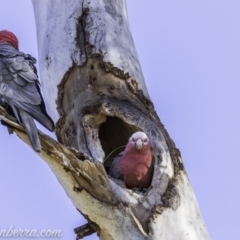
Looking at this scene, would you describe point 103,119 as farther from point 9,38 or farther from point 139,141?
point 9,38

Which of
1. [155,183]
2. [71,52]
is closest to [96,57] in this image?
[71,52]

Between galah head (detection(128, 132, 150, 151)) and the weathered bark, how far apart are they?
0.06 metres

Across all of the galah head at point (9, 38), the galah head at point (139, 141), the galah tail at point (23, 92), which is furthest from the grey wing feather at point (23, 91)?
the galah head at point (139, 141)

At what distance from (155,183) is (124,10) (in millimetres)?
1366

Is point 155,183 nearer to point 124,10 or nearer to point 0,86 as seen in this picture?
point 0,86

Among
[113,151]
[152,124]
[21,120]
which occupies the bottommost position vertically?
[113,151]

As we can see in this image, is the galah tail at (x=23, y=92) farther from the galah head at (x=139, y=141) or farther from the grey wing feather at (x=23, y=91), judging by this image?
the galah head at (x=139, y=141)

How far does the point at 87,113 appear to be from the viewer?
5051 mm

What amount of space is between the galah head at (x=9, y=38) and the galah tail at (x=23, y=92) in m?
0.43

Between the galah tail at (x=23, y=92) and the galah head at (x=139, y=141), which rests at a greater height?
the galah tail at (x=23, y=92)

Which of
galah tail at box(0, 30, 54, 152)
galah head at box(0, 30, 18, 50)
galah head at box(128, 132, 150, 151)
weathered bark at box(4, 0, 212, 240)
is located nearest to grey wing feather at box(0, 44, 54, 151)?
galah tail at box(0, 30, 54, 152)

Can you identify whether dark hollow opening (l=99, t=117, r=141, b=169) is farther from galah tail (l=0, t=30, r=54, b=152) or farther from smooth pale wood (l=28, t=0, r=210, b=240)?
galah tail (l=0, t=30, r=54, b=152)

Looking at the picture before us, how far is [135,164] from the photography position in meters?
5.30

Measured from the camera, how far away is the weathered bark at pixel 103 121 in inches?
171
